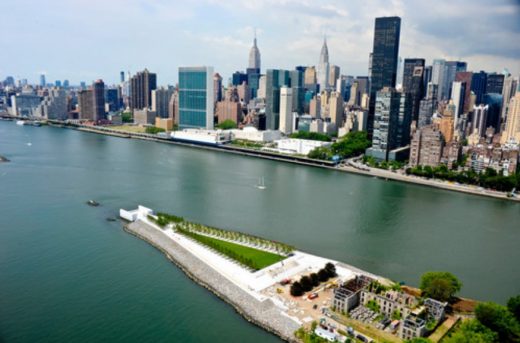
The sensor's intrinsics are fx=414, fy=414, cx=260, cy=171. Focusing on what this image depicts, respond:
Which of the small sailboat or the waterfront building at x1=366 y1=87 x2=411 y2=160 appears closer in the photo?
the small sailboat

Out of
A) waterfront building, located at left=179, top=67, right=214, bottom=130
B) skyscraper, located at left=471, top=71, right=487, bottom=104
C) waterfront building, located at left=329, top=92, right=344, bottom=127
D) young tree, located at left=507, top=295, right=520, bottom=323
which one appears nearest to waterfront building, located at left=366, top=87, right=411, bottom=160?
waterfront building, located at left=329, top=92, right=344, bottom=127

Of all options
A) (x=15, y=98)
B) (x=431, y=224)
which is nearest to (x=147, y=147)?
(x=431, y=224)

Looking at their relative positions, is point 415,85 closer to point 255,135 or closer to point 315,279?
point 255,135

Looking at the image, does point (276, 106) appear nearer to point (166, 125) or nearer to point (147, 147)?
point (166, 125)

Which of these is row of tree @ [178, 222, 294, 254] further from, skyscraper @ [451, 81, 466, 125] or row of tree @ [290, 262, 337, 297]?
skyscraper @ [451, 81, 466, 125]

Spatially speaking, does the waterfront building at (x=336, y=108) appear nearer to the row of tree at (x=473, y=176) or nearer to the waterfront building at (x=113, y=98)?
the row of tree at (x=473, y=176)

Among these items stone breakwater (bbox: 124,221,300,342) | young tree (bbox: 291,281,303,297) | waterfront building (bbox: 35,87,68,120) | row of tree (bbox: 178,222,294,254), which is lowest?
stone breakwater (bbox: 124,221,300,342)

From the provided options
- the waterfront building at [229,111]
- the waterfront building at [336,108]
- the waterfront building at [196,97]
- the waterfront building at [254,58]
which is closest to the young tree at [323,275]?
the waterfront building at [196,97]
